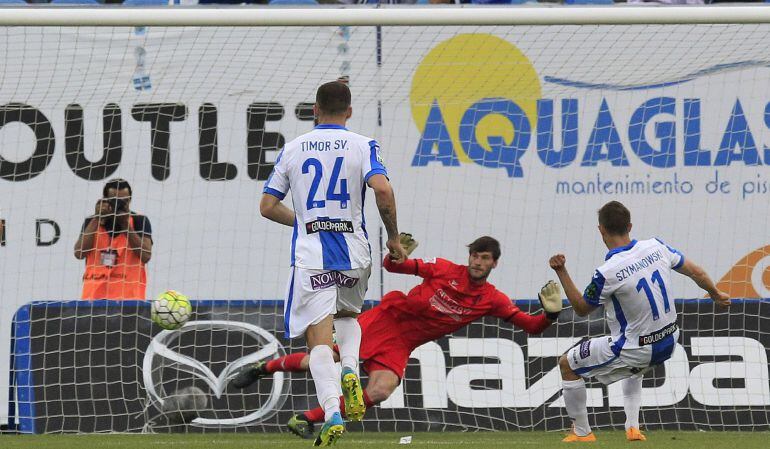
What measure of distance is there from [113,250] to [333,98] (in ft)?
14.2

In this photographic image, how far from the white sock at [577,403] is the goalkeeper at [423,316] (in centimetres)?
62

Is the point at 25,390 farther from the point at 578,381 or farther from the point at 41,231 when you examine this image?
the point at 578,381

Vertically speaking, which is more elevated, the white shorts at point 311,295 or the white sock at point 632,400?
the white shorts at point 311,295

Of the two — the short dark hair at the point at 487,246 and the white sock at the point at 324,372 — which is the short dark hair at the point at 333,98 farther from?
the short dark hair at the point at 487,246

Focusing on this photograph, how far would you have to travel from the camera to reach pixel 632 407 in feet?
26.2

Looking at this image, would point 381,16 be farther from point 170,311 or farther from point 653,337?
point 653,337

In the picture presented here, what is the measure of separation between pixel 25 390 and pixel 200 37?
132 inches

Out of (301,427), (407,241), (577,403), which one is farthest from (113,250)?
(577,403)

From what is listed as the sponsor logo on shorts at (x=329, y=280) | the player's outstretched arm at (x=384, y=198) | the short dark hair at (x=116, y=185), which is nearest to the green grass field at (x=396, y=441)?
the sponsor logo on shorts at (x=329, y=280)

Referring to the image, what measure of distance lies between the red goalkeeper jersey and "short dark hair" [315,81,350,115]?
2640 mm

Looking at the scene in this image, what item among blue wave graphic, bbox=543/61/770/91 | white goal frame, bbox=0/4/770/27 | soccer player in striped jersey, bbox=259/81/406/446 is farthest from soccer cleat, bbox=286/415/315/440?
blue wave graphic, bbox=543/61/770/91

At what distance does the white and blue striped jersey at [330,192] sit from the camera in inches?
245

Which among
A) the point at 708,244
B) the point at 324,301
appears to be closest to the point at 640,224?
the point at 708,244

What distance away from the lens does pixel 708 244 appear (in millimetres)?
10875
